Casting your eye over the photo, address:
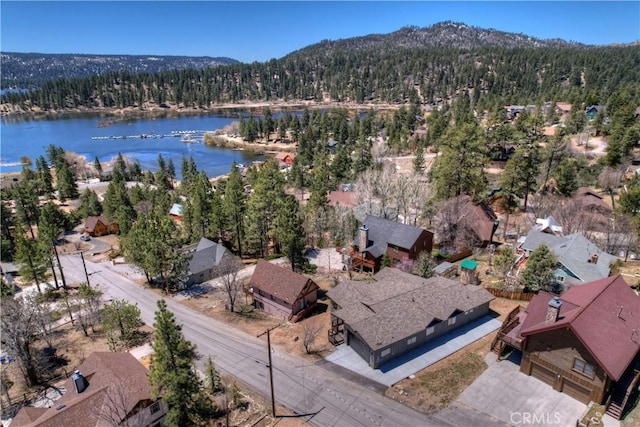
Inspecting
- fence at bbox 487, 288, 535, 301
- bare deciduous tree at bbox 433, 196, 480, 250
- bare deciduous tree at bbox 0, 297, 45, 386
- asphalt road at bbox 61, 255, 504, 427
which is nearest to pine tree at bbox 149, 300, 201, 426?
asphalt road at bbox 61, 255, 504, 427

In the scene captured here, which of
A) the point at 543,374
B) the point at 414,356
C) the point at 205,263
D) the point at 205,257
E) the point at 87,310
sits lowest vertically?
the point at 205,263

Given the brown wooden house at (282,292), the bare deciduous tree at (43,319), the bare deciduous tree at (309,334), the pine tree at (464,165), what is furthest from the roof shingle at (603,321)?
the bare deciduous tree at (43,319)

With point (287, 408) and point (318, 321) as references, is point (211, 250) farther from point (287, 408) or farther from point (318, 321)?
point (287, 408)

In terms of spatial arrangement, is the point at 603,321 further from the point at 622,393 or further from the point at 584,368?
the point at 622,393

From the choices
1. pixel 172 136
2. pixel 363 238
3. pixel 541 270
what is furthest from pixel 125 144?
pixel 541 270

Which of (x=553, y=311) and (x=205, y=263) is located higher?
(x=553, y=311)

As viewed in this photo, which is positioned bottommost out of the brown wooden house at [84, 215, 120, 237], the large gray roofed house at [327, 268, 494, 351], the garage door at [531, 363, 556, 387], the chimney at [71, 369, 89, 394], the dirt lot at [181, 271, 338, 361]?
the brown wooden house at [84, 215, 120, 237]

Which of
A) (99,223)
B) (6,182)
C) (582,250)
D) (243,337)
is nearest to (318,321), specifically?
(243,337)

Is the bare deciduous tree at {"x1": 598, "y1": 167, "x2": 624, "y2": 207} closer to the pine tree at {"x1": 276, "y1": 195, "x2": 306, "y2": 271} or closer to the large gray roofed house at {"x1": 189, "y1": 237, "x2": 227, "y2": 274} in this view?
the pine tree at {"x1": 276, "y1": 195, "x2": 306, "y2": 271}

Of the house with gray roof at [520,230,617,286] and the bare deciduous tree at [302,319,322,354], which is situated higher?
the house with gray roof at [520,230,617,286]
